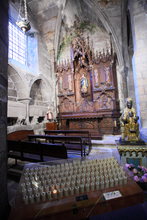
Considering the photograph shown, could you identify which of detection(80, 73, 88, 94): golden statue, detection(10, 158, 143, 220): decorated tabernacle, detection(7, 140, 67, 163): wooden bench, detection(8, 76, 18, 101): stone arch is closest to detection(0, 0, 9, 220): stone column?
detection(10, 158, 143, 220): decorated tabernacle

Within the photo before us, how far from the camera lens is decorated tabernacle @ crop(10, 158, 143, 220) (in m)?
1.04

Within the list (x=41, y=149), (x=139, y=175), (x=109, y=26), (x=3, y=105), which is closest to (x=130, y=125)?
(x=139, y=175)

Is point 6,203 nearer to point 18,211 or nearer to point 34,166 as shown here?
point 34,166

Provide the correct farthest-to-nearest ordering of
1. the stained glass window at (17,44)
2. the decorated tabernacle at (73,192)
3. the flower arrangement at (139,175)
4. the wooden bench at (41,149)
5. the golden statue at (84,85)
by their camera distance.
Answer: the golden statue at (84,85) < the stained glass window at (17,44) < the wooden bench at (41,149) < the flower arrangement at (139,175) < the decorated tabernacle at (73,192)

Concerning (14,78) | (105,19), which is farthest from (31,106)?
(105,19)

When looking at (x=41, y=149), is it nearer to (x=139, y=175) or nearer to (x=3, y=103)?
(x=3, y=103)

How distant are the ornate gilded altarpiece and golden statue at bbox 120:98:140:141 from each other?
3722 mm

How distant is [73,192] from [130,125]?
278 cm

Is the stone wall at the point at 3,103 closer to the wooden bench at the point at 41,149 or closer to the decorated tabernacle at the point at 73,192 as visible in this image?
the decorated tabernacle at the point at 73,192

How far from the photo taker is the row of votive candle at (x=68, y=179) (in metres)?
1.22

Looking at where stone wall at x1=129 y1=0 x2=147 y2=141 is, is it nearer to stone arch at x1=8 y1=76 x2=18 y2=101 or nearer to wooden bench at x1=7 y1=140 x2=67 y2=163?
wooden bench at x1=7 y1=140 x2=67 y2=163

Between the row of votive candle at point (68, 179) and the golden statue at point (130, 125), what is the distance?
1.92 meters

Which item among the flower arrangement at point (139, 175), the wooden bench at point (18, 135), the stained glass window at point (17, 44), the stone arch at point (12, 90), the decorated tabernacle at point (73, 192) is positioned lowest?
the flower arrangement at point (139, 175)

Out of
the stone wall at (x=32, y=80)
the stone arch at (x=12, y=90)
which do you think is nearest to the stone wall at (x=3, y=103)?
the stone wall at (x=32, y=80)
